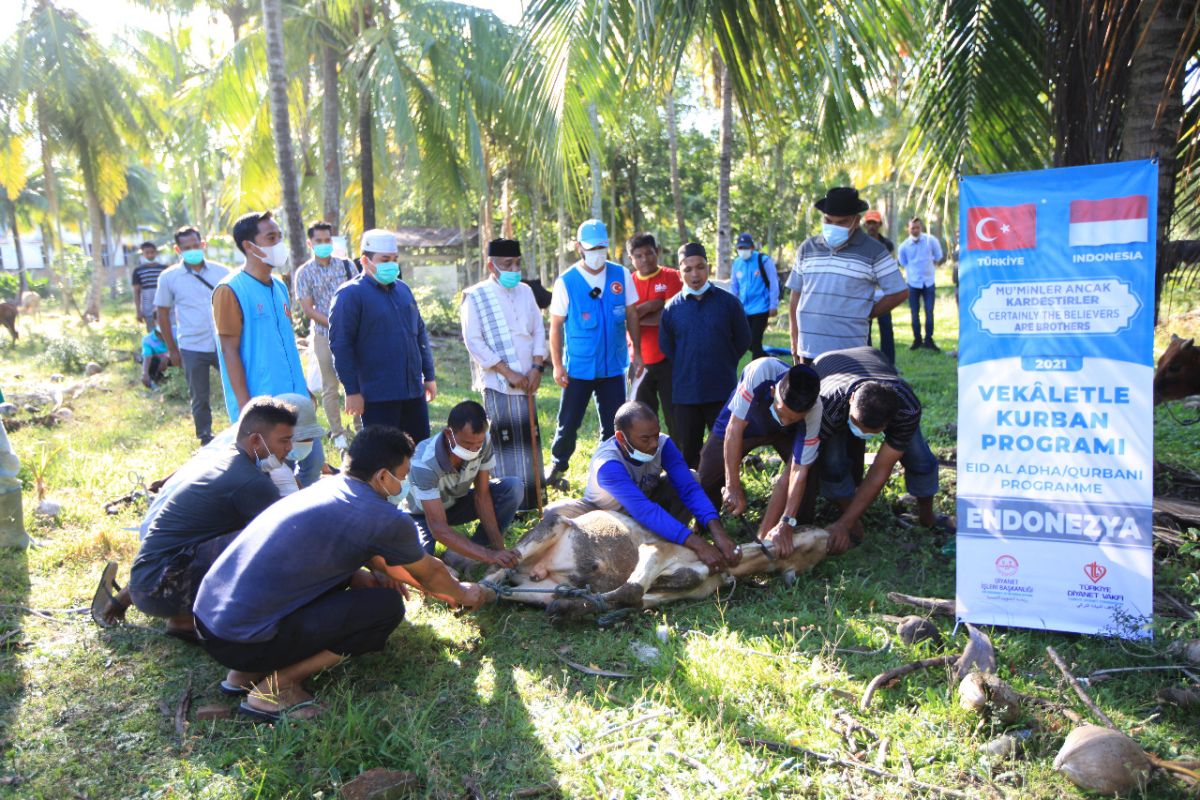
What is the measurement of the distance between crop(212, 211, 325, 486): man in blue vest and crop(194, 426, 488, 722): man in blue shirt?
171cm

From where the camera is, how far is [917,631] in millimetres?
4125

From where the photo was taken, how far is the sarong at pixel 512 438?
6.19 m

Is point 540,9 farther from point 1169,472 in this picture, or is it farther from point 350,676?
point 1169,472

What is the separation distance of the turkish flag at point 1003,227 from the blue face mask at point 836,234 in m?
1.59

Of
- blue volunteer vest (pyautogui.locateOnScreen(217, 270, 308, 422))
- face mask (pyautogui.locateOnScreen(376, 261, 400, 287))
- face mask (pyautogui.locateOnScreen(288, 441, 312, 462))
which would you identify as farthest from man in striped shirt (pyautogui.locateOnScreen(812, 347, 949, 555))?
blue volunteer vest (pyautogui.locateOnScreen(217, 270, 308, 422))

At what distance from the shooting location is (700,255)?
20.5 feet

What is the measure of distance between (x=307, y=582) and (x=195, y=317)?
4682 mm

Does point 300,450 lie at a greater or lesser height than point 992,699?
greater

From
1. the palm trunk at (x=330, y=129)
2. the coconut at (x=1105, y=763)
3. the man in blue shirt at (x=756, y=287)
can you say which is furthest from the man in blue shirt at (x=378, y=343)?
the palm trunk at (x=330, y=129)

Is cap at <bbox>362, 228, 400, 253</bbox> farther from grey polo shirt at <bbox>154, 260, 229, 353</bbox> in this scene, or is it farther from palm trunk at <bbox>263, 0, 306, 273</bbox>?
palm trunk at <bbox>263, 0, 306, 273</bbox>

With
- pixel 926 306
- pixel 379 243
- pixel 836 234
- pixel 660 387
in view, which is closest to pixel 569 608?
pixel 660 387

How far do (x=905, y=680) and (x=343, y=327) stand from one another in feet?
12.9

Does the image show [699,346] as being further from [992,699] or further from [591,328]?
[992,699]

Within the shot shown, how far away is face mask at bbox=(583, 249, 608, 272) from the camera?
6.36 metres
